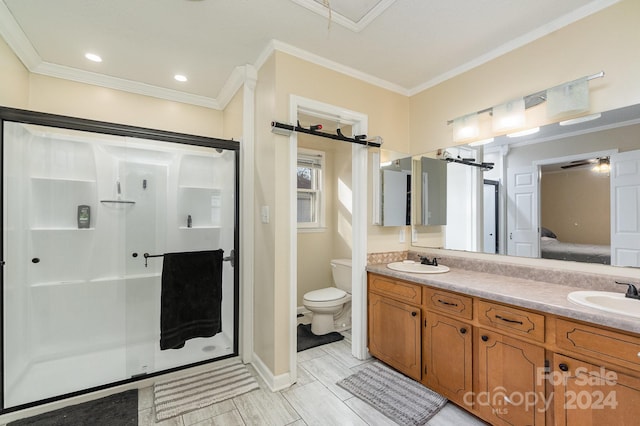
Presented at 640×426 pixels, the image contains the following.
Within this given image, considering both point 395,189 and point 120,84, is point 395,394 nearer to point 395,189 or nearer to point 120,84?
point 395,189

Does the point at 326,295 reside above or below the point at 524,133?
below

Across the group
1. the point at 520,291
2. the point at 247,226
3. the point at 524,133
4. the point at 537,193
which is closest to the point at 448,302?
the point at 520,291

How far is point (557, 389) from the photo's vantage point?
1.34 meters

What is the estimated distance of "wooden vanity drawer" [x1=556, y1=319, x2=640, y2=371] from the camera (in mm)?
1135

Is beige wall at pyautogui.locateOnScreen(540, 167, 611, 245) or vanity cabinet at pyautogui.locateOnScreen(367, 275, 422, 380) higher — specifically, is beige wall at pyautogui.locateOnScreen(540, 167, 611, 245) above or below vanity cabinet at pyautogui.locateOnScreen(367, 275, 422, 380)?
above

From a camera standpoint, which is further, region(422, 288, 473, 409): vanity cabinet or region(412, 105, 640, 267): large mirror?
region(422, 288, 473, 409): vanity cabinet

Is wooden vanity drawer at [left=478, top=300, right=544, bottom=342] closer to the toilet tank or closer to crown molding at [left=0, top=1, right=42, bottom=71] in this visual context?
the toilet tank

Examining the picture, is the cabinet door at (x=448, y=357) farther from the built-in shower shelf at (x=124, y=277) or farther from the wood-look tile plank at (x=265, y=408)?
the built-in shower shelf at (x=124, y=277)

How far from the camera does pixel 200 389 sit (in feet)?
6.85

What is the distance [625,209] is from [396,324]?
5.27ft

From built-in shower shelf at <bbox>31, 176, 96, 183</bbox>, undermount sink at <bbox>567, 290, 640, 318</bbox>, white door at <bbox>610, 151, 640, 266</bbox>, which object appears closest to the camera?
undermount sink at <bbox>567, 290, 640, 318</bbox>

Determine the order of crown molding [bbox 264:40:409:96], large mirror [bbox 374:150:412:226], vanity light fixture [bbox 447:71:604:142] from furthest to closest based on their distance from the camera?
large mirror [bbox 374:150:412:226], crown molding [bbox 264:40:409:96], vanity light fixture [bbox 447:71:604:142]

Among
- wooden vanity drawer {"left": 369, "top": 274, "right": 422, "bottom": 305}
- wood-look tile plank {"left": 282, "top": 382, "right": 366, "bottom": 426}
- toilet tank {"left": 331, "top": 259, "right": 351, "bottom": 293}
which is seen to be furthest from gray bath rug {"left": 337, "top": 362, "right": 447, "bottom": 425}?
toilet tank {"left": 331, "top": 259, "right": 351, "bottom": 293}

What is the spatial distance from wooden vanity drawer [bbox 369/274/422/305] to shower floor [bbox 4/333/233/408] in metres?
1.44
